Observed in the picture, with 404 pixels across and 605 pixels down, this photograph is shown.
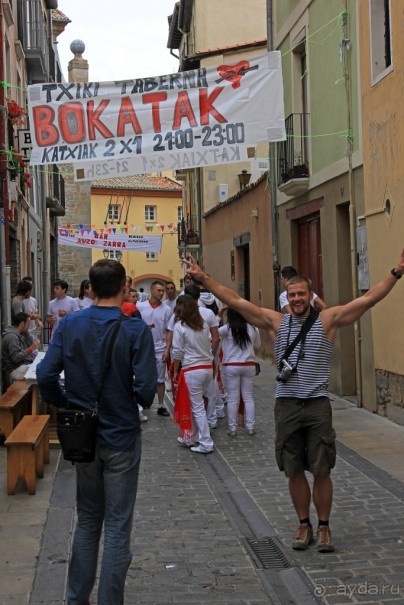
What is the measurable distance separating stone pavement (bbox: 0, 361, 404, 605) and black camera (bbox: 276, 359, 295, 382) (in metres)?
1.16

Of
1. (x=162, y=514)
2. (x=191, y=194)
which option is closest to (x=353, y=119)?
(x=162, y=514)

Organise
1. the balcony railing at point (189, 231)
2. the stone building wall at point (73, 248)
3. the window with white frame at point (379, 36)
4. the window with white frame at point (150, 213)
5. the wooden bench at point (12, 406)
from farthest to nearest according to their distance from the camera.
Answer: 1. the window with white frame at point (150, 213)
2. the stone building wall at point (73, 248)
3. the balcony railing at point (189, 231)
4. the window with white frame at point (379, 36)
5. the wooden bench at point (12, 406)

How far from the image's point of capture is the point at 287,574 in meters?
4.74

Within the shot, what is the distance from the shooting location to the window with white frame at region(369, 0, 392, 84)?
1039 cm

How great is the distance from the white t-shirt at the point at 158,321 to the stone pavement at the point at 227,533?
8.36ft

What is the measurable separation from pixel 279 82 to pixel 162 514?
4.74m

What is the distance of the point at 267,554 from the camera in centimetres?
Answer: 516

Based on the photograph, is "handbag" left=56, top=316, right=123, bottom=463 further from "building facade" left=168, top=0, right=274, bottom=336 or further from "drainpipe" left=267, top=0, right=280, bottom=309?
"building facade" left=168, top=0, right=274, bottom=336

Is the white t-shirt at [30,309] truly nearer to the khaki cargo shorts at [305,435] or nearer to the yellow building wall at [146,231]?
the khaki cargo shorts at [305,435]

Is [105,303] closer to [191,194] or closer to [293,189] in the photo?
[293,189]

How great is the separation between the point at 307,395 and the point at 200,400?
11.6 feet

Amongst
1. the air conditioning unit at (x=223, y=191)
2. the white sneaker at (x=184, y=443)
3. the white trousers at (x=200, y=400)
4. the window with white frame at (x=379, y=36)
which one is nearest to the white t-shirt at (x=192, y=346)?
the white trousers at (x=200, y=400)

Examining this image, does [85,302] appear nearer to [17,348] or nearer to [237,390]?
[17,348]

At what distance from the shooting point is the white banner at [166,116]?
8.27 metres
